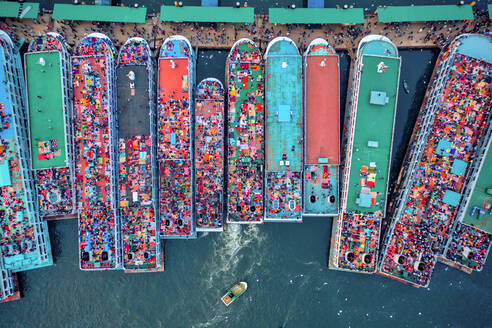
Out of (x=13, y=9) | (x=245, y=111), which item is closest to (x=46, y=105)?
(x=13, y=9)

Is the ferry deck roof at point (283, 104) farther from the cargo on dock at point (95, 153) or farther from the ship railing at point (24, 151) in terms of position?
the ship railing at point (24, 151)

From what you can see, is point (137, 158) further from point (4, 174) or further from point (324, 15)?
point (324, 15)

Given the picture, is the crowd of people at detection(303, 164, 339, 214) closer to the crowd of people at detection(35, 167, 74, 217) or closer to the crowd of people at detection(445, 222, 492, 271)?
the crowd of people at detection(445, 222, 492, 271)

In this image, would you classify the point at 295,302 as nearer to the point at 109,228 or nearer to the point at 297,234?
the point at 297,234

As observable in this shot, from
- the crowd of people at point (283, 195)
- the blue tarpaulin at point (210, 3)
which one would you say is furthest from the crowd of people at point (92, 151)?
the crowd of people at point (283, 195)

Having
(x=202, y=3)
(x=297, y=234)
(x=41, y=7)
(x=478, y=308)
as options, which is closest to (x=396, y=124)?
(x=297, y=234)

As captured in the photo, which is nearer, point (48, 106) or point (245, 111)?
point (48, 106)

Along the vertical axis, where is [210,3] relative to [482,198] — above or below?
above

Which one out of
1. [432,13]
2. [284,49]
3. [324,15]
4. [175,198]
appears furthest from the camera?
[324,15]
